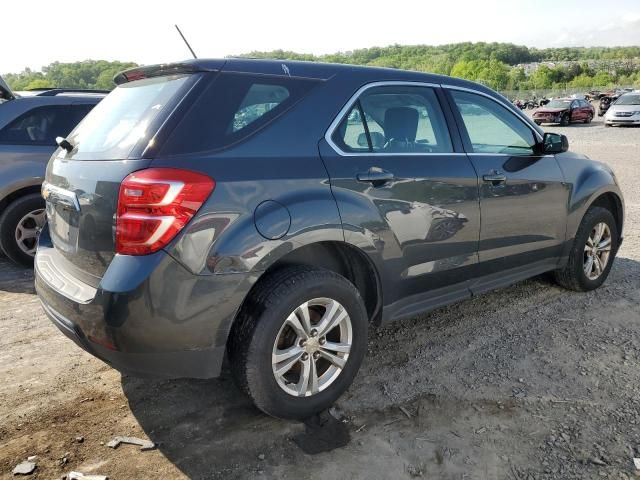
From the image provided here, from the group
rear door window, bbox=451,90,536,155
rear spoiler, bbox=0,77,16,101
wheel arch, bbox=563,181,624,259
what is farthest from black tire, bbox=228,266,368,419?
rear spoiler, bbox=0,77,16,101

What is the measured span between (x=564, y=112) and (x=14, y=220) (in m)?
29.9

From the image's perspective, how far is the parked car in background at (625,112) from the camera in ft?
86.5

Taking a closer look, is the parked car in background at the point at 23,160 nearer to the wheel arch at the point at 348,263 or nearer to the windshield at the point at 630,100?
the wheel arch at the point at 348,263

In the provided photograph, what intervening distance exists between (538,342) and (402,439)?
1.54 metres

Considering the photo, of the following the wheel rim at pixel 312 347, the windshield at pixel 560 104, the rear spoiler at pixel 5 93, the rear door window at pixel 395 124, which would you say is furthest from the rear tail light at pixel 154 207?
the windshield at pixel 560 104

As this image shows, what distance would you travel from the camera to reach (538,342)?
12.2ft

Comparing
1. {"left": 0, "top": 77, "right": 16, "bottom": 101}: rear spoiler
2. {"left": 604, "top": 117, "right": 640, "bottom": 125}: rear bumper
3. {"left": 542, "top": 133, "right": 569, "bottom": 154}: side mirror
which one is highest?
{"left": 0, "top": 77, "right": 16, "bottom": 101}: rear spoiler

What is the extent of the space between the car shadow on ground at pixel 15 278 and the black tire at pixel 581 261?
15.1 ft

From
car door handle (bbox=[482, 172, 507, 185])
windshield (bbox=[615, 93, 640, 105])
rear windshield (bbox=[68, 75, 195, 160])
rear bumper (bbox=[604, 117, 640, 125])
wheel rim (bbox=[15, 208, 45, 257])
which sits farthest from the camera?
windshield (bbox=[615, 93, 640, 105])

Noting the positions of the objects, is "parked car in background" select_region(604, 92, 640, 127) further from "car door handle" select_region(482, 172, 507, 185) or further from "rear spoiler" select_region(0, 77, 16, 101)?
"rear spoiler" select_region(0, 77, 16, 101)

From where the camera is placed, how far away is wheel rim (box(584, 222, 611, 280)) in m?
4.57

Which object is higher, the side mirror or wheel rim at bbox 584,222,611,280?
the side mirror

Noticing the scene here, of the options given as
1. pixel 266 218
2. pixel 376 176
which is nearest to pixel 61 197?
pixel 266 218

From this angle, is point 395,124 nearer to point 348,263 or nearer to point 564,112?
point 348,263
